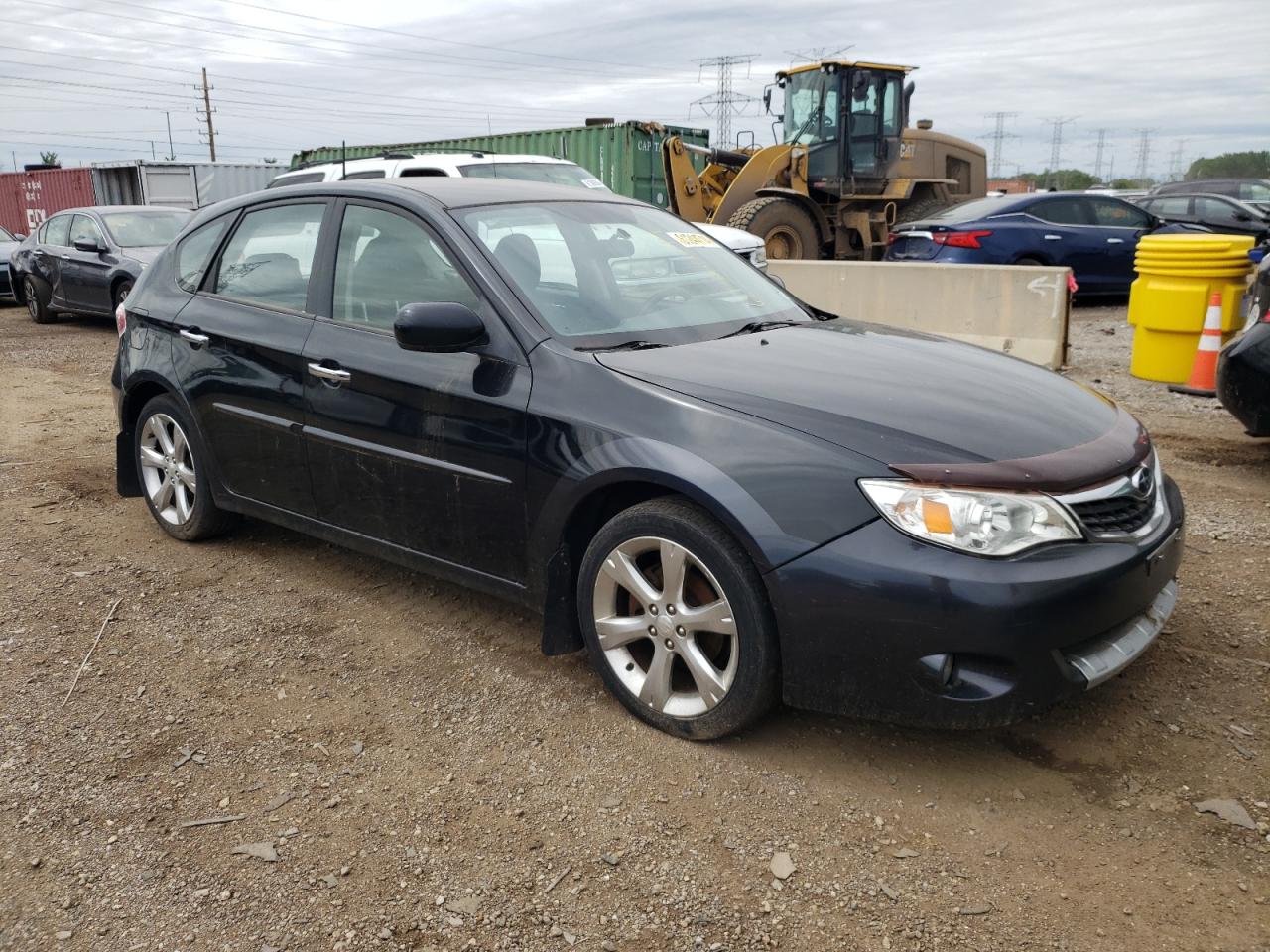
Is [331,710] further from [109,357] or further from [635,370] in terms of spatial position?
[109,357]

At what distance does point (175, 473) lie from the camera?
495 cm

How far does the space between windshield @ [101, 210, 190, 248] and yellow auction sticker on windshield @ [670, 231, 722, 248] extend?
1018cm

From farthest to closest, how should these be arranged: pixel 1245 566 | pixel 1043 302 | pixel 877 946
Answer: pixel 1043 302
pixel 1245 566
pixel 877 946

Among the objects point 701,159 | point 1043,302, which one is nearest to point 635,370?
point 1043,302

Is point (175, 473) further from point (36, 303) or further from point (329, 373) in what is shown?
point (36, 303)

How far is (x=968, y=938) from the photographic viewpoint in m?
2.38

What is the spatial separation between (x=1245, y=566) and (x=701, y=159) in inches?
616

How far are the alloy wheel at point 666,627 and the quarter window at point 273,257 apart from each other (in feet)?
6.06

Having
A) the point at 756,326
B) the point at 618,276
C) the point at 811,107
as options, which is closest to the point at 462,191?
the point at 618,276

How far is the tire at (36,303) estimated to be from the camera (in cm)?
1434

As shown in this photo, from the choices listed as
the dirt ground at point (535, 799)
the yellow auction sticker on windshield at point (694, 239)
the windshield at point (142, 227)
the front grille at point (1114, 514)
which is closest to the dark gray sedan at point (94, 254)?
the windshield at point (142, 227)

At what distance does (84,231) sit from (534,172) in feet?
21.0

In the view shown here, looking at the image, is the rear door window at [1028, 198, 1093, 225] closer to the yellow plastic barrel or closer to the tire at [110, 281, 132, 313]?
the yellow plastic barrel

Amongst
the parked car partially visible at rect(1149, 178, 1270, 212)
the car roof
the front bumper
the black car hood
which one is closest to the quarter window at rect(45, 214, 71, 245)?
the car roof
